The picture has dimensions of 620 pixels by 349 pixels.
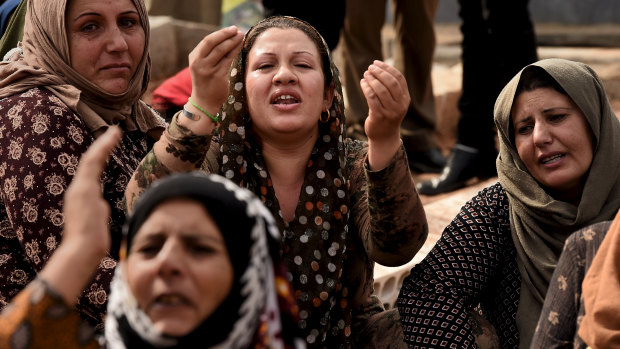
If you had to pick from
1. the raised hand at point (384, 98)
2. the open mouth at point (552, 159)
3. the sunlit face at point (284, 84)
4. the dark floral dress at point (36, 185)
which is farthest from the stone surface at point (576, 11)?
the dark floral dress at point (36, 185)

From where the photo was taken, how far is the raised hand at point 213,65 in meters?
2.34

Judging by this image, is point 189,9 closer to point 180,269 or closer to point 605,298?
point 605,298

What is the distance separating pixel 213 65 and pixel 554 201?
1.17 meters

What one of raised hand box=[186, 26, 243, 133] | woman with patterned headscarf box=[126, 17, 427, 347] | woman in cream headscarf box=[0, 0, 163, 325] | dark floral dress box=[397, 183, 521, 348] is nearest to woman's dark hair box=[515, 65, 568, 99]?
dark floral dress box=[397, 183, 521, 348]

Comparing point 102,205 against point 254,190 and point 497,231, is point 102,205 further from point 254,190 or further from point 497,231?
point 497,231

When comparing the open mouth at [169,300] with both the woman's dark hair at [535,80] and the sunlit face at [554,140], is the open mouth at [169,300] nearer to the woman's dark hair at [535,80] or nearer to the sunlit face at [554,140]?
the sunlit face at [554,140]

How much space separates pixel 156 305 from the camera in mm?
1689

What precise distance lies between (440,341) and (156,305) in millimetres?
1311

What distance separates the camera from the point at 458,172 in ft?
18.5

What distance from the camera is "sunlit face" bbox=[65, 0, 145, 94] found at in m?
2.98

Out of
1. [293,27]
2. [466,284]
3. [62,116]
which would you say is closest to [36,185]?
[62,116]

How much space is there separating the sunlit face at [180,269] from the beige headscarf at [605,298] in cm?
98

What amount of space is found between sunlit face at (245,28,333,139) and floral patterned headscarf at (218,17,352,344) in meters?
0.05

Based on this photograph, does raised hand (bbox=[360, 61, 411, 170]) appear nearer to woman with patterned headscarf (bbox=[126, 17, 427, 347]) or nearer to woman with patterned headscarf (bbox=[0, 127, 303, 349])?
woman with patterned headscarf (bbox=[126, 17, 427, 347])
